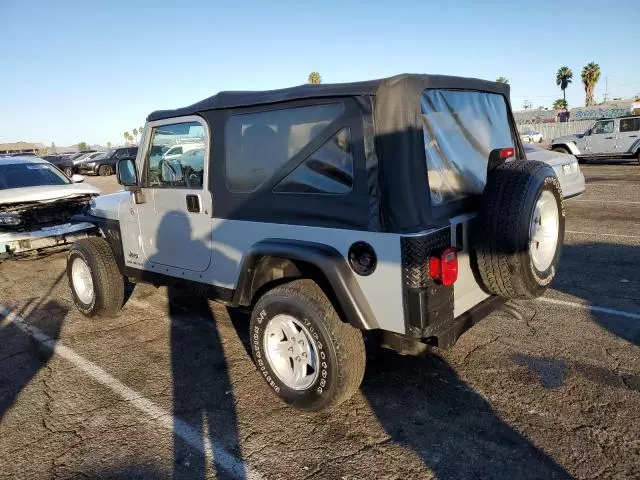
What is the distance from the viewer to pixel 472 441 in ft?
9.05

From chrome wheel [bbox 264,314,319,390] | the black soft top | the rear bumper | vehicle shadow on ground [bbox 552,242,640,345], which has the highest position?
the black soft top

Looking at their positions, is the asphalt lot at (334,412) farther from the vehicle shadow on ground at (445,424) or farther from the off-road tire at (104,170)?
the off-road tire at (104,170)

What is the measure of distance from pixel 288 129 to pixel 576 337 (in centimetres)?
294

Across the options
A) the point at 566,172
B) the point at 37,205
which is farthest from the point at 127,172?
the point at 566,172

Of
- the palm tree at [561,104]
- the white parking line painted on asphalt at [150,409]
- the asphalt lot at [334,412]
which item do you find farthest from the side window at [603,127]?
the palm tree at [561,104]

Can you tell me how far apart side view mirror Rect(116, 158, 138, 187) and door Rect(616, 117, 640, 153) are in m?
18.0

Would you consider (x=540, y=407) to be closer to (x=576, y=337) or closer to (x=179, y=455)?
(x=576, y=337)

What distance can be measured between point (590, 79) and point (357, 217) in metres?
70.7

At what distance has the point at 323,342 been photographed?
289cm

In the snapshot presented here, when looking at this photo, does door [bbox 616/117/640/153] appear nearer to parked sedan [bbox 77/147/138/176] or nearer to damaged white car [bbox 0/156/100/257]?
damaged white car [bbox 0/156/100/257]

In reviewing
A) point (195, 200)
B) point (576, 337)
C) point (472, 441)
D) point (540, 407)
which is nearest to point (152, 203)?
point (195, 200)

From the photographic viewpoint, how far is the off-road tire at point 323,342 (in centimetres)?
287

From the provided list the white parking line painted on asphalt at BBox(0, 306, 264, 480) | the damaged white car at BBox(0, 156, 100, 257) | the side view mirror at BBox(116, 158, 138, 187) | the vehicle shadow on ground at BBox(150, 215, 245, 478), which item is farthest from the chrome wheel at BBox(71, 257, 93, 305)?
the damaged white car at BBox(0, 156, 100, 257)

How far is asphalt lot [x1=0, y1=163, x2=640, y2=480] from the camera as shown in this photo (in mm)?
2660
